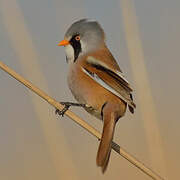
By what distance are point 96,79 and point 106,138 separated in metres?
0.21

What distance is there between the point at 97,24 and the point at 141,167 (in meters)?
0.59

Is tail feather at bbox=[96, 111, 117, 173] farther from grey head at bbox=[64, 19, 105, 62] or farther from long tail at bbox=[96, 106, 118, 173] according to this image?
grey head at bbox=[64, 19, 105, 62]

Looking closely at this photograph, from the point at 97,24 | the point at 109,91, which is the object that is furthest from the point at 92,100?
the point at 97,24

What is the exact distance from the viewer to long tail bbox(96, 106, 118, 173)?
1095mm

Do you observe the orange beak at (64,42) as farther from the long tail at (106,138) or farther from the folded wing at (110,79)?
the long tail at (106,138)

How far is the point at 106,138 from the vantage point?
114 cm

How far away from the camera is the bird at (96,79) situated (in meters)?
1.20

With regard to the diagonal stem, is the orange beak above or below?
above

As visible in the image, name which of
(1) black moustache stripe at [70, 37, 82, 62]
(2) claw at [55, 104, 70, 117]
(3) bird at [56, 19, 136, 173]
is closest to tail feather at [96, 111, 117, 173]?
(3) bird at [56, 19, 136, 173]

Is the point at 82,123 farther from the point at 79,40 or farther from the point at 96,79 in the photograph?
the point at 79,40

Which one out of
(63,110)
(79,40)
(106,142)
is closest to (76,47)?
(79,40)

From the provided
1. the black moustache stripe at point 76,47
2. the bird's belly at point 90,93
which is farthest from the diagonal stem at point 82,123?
the black moustache stripe at point 76,47

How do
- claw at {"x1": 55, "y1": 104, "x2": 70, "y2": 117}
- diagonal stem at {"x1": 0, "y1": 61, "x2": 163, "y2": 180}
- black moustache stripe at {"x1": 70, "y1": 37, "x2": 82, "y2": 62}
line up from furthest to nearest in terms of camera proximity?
1. black moustache stripe at {"x1": 70, "y1": 37, "x2": 82, "y2": 62}
2. claw at {"x1": 55, "y1": 104, "x2": 70, "y2": 117}
3. diagonal stem at {"x1": 0, "y1": 61, "x2": 163, "y2": 180}

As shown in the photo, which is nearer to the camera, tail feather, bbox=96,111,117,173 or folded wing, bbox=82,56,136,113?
tail feather, bbox=96,111,117,173
